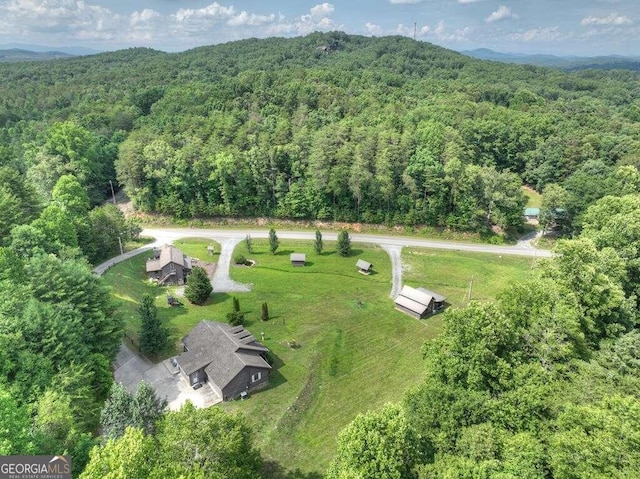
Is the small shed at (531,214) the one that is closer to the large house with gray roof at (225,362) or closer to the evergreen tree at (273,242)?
the evergreen tree at (273,242)

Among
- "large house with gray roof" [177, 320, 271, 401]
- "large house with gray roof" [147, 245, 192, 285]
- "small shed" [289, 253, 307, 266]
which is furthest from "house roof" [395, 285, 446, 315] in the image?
"large house with gray roof" [147, 245, 192, 285]

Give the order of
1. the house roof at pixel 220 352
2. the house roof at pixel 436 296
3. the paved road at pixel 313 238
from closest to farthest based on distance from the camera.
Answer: the house roof at pixel 220 352
the house roof at pixel 436 296
the paved road at pixel 313 238

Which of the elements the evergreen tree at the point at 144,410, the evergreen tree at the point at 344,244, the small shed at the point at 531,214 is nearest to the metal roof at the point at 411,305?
the evergreen tree at the point at 344,244

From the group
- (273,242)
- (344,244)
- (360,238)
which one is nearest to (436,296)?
(344,244)

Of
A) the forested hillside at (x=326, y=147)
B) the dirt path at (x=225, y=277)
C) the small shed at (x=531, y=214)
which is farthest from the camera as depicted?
the small shed at (x=531, y=214)

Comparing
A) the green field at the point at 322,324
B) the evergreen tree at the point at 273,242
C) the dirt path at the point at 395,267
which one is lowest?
the dirt path at the point at 395,267

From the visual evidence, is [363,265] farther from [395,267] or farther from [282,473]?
[282,473]

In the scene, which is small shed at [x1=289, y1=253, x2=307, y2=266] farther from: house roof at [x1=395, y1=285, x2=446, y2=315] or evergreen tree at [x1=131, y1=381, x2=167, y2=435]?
evergreen tree at [x1=131, y1=381, x2=167, y2=435]
